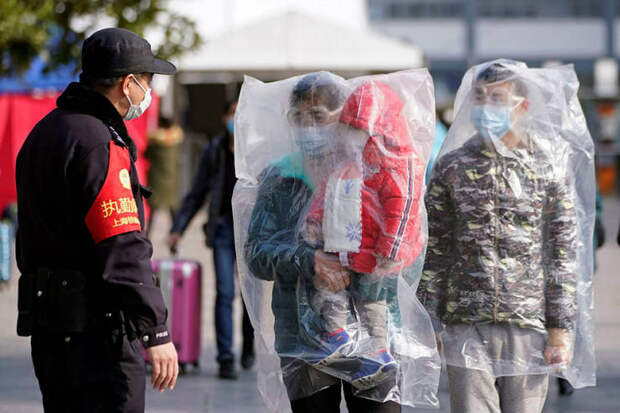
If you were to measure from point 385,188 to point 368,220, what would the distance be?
0.39ft

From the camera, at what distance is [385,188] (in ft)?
12.3

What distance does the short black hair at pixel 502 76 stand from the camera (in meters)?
4.24

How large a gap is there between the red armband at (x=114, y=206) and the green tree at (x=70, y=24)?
813cm

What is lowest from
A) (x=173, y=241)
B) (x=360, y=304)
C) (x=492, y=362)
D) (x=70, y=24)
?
(x=173, y=241)

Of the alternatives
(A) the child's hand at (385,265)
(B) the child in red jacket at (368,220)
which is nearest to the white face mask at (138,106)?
(B) the child in red jacket at (368,220)

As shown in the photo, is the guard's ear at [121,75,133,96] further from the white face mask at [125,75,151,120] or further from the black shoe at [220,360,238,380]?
the black shoe at [220,360,238,380]

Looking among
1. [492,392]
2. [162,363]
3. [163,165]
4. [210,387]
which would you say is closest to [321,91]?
[162,363]

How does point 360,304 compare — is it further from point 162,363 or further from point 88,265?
point 88,265

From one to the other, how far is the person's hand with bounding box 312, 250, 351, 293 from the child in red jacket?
0.02m

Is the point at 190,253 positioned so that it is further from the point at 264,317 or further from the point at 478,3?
the point at 478,3

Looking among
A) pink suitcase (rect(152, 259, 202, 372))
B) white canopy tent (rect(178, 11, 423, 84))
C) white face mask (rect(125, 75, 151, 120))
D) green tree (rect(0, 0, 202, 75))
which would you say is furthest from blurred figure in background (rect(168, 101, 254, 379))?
white canopy tent (rect(178, 11, 423, 84))

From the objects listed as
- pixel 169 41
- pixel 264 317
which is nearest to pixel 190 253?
pixel 169 41

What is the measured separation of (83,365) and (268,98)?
1188 mm

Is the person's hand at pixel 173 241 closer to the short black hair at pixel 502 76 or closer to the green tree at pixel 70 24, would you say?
the short black hair at pixel 502 76
